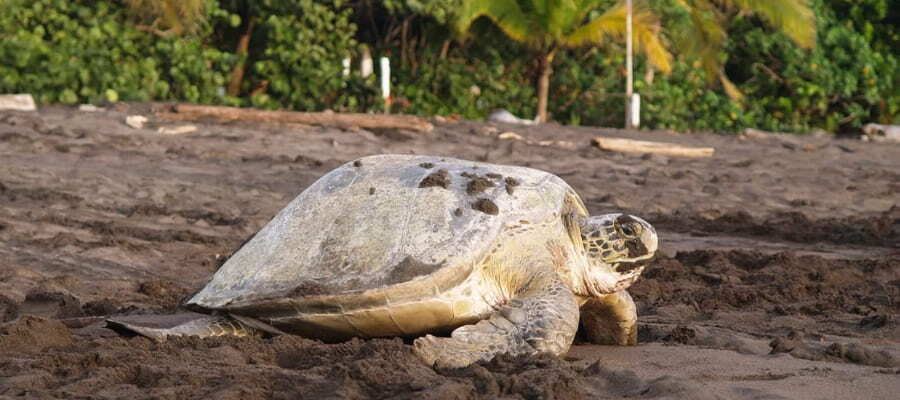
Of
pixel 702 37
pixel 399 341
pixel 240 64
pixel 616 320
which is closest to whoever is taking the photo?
pixel 399 341

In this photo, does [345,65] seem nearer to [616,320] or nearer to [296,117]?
[296,117]

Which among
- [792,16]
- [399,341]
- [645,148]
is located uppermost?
[792,16]

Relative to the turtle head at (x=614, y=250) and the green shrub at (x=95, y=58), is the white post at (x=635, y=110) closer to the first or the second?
the green shrub at (x=95, y=58)

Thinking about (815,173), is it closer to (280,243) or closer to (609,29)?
(609,29)

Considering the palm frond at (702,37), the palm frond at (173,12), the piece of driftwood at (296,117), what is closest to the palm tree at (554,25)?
the palm frond at (702,37)

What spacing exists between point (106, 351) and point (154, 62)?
31.9 feet

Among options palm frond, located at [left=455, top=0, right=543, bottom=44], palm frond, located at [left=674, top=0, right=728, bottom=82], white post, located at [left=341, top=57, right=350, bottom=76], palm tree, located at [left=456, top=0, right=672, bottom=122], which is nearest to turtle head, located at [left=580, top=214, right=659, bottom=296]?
palm tree, located at [left=456, top=0, right=672, bottom=122]

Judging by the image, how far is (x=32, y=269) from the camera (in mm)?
4594

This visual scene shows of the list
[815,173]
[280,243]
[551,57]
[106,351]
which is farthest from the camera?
[551,57]

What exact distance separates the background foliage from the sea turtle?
7663 millimetres

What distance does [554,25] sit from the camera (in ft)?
43.4

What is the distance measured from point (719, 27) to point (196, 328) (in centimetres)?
1304

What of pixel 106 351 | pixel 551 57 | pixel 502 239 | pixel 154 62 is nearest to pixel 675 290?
pixel 502 239

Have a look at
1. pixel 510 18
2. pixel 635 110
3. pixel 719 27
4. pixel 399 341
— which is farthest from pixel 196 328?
pixel 719 27
